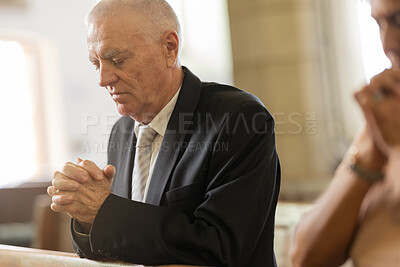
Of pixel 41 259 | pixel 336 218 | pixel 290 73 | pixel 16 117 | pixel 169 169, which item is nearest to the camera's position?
pixel 336 218

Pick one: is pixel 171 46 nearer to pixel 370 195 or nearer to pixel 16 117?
pixel 370 195

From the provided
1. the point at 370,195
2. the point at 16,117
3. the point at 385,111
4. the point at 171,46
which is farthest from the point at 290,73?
the point at 385,111

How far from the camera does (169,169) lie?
75.1 inches

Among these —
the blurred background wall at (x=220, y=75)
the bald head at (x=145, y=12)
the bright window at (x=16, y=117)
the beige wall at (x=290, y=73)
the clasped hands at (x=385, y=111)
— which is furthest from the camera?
the bright window at (x=16, y=117)

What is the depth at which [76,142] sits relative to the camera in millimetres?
7746

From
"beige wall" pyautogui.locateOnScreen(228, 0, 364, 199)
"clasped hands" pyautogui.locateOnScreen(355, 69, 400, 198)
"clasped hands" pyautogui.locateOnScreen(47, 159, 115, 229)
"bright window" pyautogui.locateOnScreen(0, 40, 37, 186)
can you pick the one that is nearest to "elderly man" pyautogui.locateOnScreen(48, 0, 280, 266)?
"clasped hands" pyautogui.locateOnScreen(47, 159, 115, 229)

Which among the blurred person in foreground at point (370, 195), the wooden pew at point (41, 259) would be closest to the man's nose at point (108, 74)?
the wooden pew at point (41, 259)

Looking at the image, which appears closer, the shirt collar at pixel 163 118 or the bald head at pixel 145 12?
the bald head at pixel 145 12

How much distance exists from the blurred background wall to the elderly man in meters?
4.82

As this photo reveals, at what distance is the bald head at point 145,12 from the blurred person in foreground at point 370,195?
82 cm

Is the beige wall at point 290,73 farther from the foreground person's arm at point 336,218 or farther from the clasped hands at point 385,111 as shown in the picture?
the clasped hands at point 385,111

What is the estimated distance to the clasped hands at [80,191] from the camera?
70.6 inches

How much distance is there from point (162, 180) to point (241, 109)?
0.34 m

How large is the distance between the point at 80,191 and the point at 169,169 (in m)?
0.29
